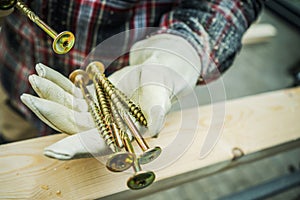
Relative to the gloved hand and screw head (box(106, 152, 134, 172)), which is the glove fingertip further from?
screw head (box(106, 152, 134, 172))

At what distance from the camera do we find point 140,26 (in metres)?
0.78

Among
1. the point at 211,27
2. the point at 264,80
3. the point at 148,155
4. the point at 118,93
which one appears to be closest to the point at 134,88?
the point at 118,93

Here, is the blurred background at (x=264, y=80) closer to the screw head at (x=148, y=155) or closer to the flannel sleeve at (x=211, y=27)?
the flannel sleeve at (x=211, y=27)

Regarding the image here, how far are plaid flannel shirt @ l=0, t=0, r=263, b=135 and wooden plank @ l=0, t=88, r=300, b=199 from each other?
0.38ft

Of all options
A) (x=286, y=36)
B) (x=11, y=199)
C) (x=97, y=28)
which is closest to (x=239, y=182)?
(x=97, y=28)

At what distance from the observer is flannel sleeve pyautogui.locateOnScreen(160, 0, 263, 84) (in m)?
0.70

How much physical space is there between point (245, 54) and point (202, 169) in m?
1.31

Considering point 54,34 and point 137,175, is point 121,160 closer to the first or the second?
point 137,175

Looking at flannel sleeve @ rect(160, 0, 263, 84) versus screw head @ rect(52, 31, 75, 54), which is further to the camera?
flannel sleeve @ rect(160, 0, 263, 84)

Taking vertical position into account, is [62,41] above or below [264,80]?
above

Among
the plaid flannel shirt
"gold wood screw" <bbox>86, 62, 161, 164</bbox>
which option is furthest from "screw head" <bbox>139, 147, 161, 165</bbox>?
the plaid flannel shirt

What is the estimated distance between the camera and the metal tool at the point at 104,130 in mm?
400

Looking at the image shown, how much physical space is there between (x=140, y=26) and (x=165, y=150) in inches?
14.4

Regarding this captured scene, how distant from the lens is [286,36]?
2023 millimetres
